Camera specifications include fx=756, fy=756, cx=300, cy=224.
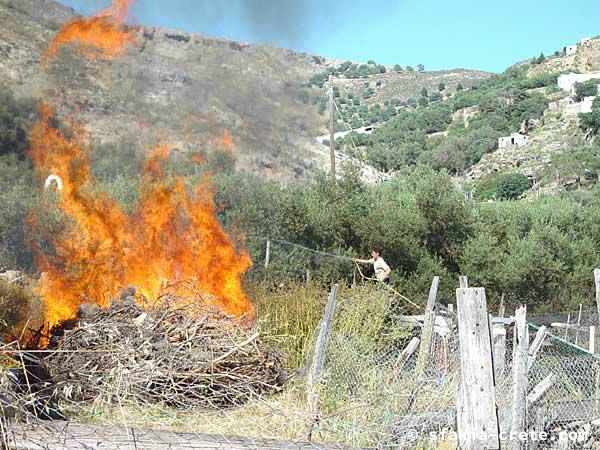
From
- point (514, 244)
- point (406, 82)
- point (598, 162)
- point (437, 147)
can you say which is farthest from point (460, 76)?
point (514, 244)

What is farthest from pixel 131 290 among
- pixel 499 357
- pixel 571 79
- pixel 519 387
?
pixel 571 79

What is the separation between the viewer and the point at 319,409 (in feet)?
28.9

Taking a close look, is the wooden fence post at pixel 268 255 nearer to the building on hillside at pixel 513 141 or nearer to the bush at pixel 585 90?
the building on hillside at pixel 513 141

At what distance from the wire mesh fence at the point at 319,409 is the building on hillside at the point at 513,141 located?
3009 inches

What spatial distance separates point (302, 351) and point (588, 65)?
415ft

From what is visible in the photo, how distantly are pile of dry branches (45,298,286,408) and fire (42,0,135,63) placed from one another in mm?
7166

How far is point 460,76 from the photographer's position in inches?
5285

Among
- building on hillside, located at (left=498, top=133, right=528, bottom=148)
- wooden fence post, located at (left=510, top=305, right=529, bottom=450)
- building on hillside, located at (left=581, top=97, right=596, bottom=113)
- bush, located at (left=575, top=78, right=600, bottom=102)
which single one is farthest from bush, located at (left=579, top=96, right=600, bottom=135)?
wooden fence post, located at (left=510, top=305, right=529, bottom=450)

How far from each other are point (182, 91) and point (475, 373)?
45.5ft

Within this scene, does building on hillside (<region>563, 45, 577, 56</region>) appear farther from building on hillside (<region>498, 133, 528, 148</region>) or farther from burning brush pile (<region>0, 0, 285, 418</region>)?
burning brush pile (<region>0, 0, 285, 418</region>)

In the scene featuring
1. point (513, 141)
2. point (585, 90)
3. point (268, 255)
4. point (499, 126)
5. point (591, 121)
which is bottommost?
point (268, 255)

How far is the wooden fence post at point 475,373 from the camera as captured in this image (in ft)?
16.0

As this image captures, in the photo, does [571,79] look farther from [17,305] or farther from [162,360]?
[162,360]

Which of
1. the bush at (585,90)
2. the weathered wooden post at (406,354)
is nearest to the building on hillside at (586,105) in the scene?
the bush at (585,90)
